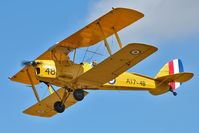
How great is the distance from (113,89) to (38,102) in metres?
3.27

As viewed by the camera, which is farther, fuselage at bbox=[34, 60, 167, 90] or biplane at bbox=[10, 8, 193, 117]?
fuselage at bbox=[34, 60, 167, 90]

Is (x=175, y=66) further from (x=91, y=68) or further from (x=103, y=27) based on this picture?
(x=91, y=68)

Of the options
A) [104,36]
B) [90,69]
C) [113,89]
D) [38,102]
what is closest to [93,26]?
[104,36]

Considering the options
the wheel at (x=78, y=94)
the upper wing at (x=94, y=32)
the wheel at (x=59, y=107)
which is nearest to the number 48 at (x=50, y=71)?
the upper wing at (x=94, y=32)

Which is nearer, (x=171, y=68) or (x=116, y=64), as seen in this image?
(x=116, y=64)

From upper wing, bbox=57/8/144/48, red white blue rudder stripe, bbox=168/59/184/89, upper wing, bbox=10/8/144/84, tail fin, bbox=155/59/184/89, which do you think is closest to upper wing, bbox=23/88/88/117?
upper wing, bbox=10/8/144/84

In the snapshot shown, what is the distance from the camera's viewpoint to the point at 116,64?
14.8m

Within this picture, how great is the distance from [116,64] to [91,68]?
2.91ft

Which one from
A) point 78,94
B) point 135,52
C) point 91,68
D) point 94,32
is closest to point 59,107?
point 78,94

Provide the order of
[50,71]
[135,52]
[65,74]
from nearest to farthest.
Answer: [135,52], [50,71], [65,74]

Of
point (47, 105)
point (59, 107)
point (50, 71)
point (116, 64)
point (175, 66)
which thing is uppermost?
point (50, 71)

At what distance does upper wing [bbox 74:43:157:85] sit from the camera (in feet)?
46.0

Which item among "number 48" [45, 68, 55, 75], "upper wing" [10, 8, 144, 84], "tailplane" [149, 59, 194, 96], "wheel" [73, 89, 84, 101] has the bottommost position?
"tailplane" [149, 59, 194, 96]

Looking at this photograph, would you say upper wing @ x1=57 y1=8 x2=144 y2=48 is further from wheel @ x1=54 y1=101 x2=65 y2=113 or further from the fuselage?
wheel @ x1=54 y1=101 x2=65 y2=113
